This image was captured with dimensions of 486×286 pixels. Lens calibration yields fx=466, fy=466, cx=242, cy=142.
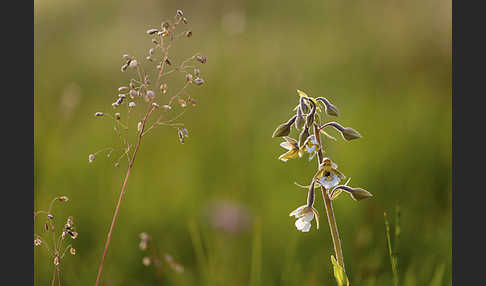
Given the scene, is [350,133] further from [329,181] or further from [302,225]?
[302,225]

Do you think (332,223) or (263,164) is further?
(263,164)

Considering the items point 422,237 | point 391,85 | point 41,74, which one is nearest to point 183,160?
point 422,237

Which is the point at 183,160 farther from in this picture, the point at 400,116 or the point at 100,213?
the point at 400,116

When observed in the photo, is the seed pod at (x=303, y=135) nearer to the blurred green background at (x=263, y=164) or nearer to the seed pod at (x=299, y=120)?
the seed pod at (x=299, y=120)

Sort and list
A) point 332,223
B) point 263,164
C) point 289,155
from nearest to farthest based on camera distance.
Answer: point 332,223 → point 289,155 → point 263,164

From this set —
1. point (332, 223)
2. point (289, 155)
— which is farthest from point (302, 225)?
point (289, 155)

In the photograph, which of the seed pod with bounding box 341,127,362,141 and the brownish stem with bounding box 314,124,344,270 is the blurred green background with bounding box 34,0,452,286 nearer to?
the brownish stem with bounding box 314,124,344,270

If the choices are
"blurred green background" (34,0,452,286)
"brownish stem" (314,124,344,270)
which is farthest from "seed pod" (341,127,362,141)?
"blurred green background" (34,0,452,286)

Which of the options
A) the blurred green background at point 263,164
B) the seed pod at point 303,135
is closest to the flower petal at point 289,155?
the seed pod at point 303,135
